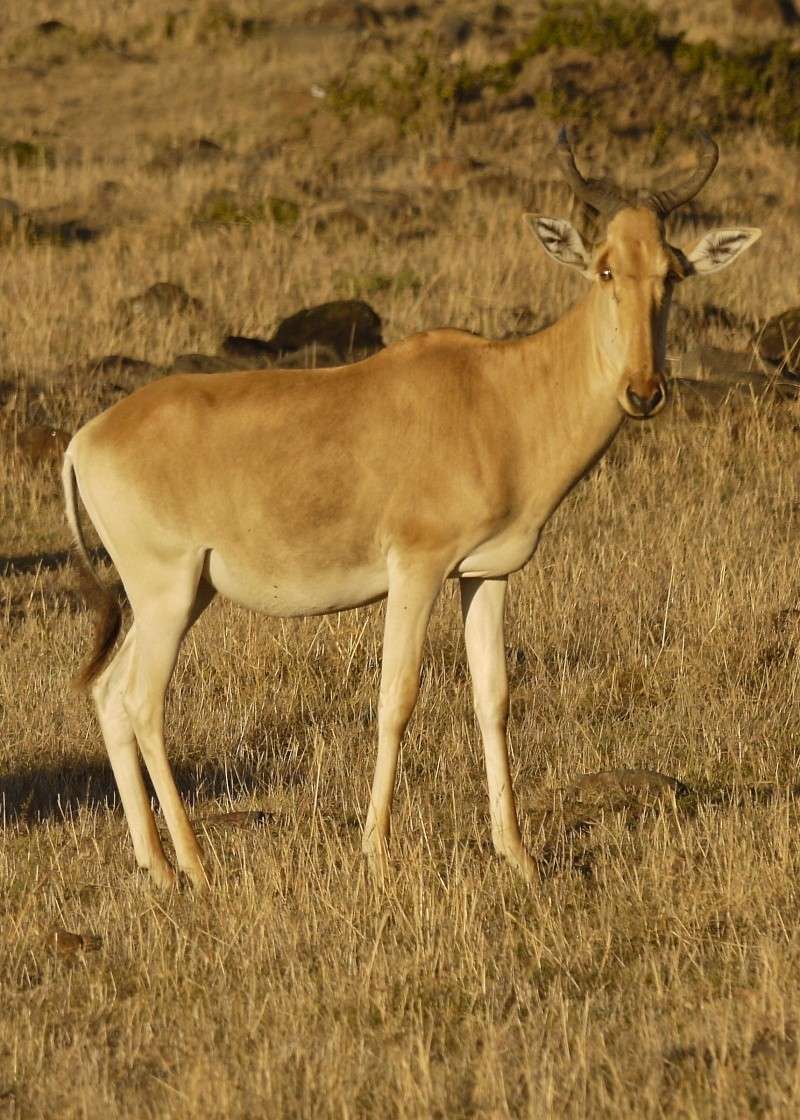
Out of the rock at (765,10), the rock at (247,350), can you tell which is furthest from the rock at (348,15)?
the rock at (247,350)

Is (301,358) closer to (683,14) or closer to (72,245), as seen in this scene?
(72,245)

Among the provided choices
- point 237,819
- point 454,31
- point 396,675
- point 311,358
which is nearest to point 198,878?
point 237,819

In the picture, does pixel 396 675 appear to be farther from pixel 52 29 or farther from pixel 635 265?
pixel 52 29

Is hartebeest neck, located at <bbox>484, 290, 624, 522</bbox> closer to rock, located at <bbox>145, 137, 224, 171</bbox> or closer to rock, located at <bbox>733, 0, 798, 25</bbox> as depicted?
rock, located at <bbox>145, 137, 224, 171</bbox>

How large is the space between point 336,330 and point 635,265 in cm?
933

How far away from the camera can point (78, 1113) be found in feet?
16.8

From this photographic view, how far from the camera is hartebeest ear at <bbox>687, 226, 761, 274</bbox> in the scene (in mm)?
7488

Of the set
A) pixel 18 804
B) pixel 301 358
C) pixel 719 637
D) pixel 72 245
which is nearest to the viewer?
pixel 18 804

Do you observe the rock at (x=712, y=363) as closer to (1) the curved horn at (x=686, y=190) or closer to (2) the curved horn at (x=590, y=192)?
(1) the curved horn at (x=686, y=190)

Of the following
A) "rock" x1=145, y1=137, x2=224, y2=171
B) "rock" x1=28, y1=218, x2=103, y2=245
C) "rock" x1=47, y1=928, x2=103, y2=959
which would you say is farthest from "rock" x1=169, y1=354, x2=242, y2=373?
"rock" x1=145, y1=137, x2=224, y2=171

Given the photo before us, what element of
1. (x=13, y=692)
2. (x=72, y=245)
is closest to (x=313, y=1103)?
(x=13, y=692)

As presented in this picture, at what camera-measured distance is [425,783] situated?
830 centimetres

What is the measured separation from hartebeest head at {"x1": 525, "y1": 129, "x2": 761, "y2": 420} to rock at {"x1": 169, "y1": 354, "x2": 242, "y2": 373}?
746cm

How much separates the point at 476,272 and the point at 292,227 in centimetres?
328
